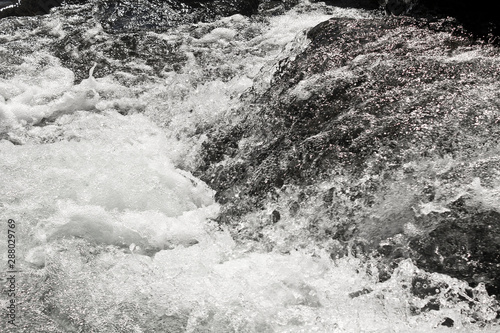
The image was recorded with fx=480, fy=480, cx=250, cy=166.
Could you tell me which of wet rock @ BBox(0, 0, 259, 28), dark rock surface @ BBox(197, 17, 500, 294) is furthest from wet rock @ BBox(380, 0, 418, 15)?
wet rock @ BBox(0, 0, 259, 28)

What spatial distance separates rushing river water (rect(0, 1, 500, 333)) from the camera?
2.59 metres

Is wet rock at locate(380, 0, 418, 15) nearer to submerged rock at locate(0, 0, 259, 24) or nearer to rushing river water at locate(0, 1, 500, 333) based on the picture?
rushing river water at locate(0, 1, 500, 333)

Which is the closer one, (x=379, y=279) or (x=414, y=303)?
(x=414, y=303)

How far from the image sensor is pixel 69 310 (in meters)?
2.63

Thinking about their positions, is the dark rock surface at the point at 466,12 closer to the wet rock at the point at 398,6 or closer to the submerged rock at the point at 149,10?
the wet rock at the point at 398,6

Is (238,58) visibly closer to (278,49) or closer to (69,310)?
(278,49)

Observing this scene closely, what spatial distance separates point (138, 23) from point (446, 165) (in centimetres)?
435

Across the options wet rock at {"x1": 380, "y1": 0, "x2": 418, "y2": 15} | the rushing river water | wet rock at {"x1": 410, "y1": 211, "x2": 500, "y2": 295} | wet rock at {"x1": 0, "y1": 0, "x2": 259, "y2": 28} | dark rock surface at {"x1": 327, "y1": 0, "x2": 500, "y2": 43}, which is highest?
dark rock surface at {"x1": 327, "y1": 0, "x2": 500, "y2": 43}

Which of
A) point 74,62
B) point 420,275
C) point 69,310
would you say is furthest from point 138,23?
point 420,275

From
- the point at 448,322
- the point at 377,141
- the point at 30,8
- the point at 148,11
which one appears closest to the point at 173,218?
the point at 377,141

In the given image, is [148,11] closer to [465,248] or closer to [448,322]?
[465,248]

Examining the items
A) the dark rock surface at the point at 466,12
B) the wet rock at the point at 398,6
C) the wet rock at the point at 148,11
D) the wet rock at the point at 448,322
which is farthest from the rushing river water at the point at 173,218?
the wet rock at the point at 398,6

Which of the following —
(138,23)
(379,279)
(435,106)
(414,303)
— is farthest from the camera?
(138,23)

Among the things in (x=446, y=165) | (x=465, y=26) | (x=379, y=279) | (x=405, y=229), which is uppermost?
(x=465, y=26)
